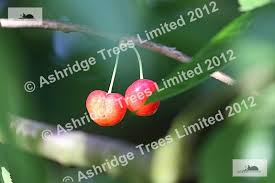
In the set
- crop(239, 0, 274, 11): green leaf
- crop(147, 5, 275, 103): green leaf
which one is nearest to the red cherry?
crop(147, 5, 275, 103): green leaf

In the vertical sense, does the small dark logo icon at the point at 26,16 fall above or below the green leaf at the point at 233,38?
above

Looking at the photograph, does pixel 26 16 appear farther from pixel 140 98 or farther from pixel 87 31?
pixel 140 98

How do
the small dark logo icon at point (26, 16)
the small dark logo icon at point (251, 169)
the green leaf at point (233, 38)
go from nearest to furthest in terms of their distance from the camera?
the green leaf at point (233, 38) → the small dark logo icon at point (251, 169) → the small dark logo icon at point (26, 16)

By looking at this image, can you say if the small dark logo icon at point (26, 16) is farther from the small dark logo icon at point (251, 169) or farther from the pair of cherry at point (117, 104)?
the small dark logo icon at point (251, 169)

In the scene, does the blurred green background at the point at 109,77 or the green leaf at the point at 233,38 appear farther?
the blurred green background at the point at 109,77

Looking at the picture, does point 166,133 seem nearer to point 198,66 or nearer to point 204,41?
point 204,41

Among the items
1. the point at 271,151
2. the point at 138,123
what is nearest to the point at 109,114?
the point at 138,123

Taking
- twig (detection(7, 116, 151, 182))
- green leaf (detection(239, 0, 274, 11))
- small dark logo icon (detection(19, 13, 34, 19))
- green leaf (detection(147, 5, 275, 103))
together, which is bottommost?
twig (detection(7, 116, 151, 182))

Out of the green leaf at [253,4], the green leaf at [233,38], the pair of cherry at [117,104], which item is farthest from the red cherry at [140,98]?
the green leaf at [253,4]

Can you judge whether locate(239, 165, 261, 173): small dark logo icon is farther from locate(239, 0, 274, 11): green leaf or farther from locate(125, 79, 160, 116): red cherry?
locate(239, 0, 274, 11): green leaf
